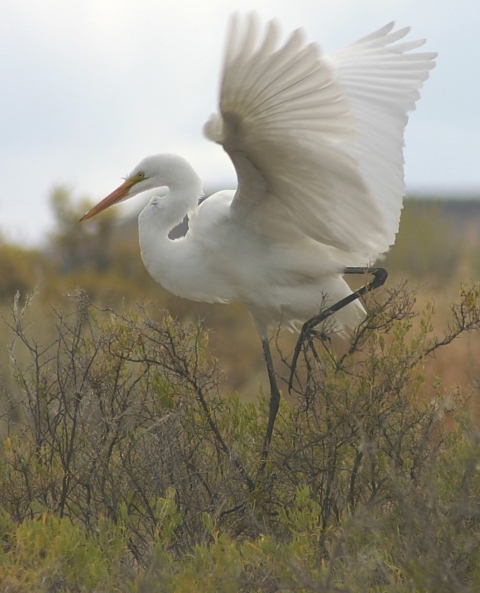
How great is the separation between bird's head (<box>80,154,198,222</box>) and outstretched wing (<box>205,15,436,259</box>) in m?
0.49

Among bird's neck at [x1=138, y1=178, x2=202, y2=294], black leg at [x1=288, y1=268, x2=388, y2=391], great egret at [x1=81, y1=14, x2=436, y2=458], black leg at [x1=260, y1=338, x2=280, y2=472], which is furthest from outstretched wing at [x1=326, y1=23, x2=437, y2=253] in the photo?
bird's neck at [x1=138, y1=178, x2=202, y2=294]

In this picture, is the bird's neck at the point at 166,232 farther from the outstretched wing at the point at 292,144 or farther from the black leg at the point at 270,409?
the black leg at the point at 270,409

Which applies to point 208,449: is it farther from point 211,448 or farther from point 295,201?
point 295,201

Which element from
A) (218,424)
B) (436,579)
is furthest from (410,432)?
(436,579)

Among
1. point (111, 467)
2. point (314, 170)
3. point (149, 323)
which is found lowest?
point (111, 467)

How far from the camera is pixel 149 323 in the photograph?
12.9ft

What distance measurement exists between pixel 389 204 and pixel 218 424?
1370 millimetres

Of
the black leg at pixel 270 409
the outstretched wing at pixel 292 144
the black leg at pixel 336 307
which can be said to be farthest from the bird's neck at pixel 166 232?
the black leg at pixel 336 307

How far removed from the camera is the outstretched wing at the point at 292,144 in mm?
3557

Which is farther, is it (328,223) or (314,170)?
(328,223)

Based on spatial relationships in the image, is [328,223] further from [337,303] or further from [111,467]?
[111,467]

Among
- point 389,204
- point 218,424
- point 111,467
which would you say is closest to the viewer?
point 111,467

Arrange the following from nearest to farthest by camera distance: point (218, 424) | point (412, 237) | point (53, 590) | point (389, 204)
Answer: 1. point (53, 590)
2. point (218, 424)
3. point (389, 204)
4. point (412, 237)

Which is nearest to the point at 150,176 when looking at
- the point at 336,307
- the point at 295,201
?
the point at 295,201
